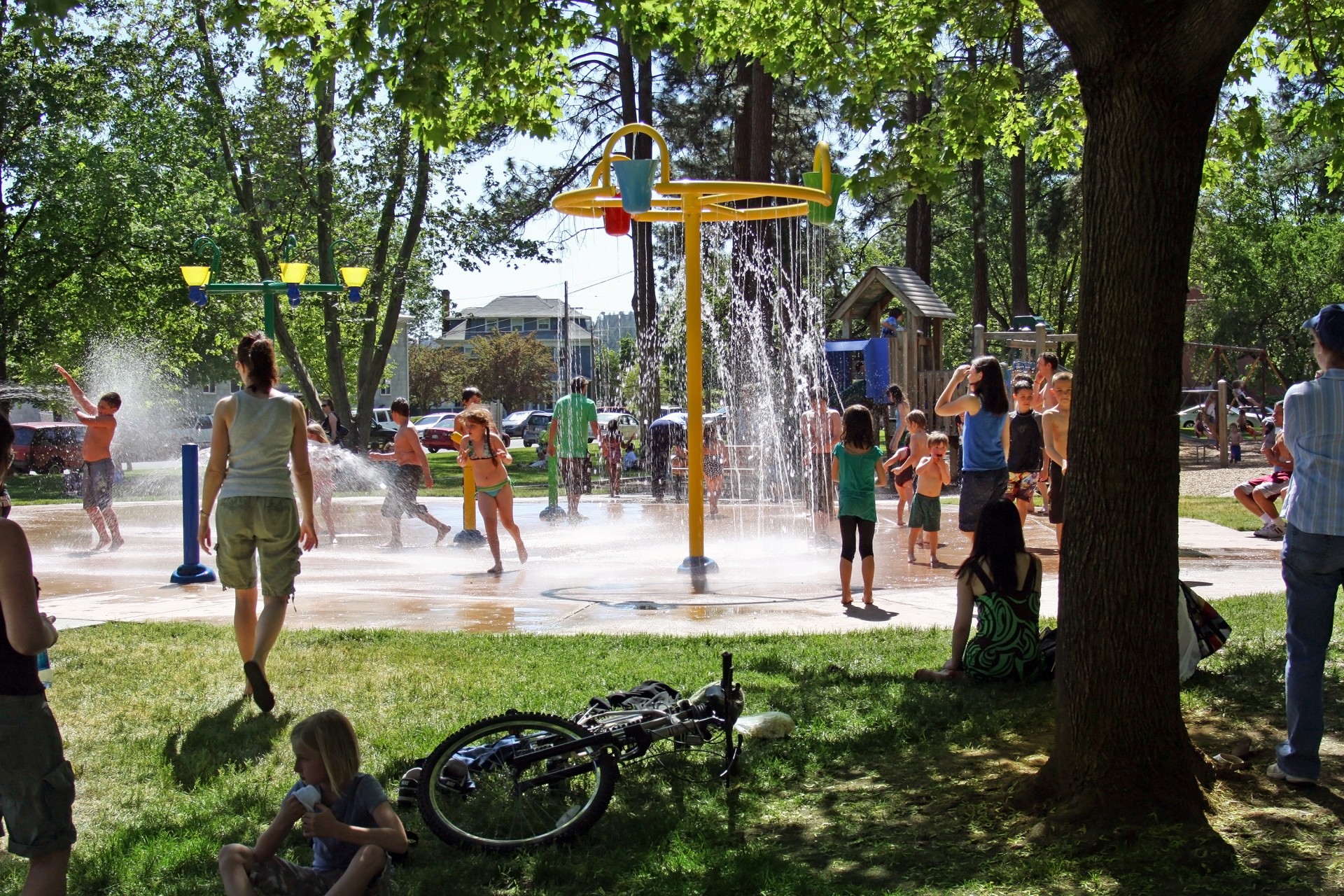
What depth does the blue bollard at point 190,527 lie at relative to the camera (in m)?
10.1

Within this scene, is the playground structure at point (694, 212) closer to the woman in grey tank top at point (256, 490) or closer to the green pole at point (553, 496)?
the woman in grey tank top at point (256, 490)

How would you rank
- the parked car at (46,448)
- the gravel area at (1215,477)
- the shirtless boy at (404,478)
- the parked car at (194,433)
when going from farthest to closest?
the parked car at (194,433), the parked car at (46,448), the gravel area at (1215,477), the shirtless boy at (404,478)

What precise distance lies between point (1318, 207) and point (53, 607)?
47.4 m

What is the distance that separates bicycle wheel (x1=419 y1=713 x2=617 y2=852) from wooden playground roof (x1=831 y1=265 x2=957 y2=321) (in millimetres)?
20051

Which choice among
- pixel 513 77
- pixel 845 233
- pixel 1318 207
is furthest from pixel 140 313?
pixel 1318 207

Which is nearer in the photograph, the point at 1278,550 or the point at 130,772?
the point at 130,772

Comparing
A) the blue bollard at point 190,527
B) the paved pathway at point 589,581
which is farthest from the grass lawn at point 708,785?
the blue bollard at point 190,527

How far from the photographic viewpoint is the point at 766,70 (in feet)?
31.2

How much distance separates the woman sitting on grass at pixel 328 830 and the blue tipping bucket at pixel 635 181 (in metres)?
6.53

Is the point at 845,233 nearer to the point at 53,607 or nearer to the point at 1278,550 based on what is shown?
the point at 1278,550

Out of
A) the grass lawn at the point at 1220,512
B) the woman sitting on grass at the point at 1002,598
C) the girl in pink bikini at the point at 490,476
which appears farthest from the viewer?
the grass lawn at the point at 1220,512

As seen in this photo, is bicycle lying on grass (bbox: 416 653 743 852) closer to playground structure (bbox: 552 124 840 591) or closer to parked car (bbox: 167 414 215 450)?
playground structure (bbox: 552 124 840 591)

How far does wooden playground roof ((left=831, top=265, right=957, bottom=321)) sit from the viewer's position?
23.6 meters

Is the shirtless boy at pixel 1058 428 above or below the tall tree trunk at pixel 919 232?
below
